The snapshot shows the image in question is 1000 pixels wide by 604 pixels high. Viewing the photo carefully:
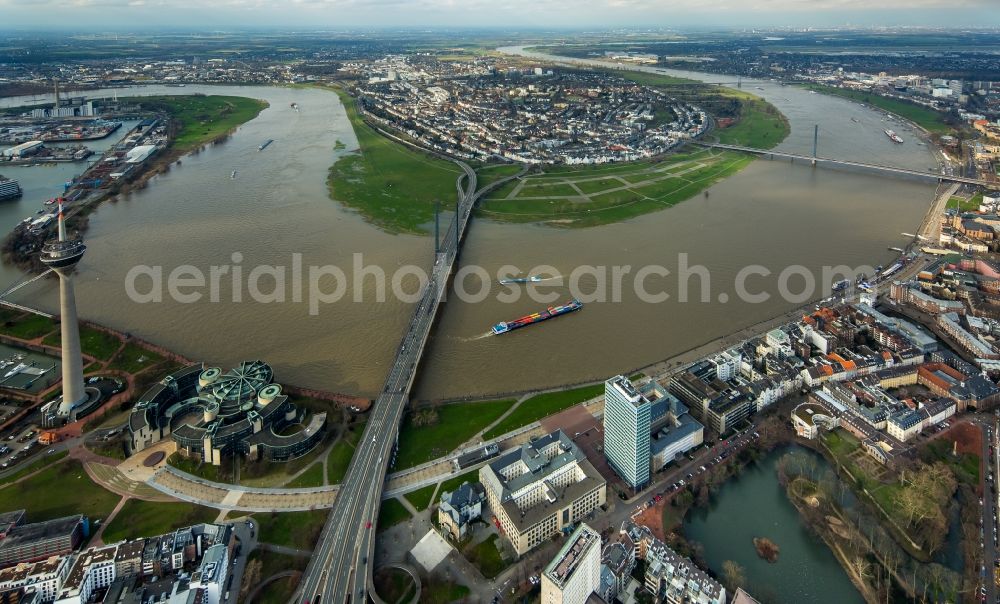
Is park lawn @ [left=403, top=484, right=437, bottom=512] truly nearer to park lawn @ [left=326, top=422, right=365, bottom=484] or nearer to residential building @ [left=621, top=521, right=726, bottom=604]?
park lawn @ [left=326, top=422, right=365, bottom=484]

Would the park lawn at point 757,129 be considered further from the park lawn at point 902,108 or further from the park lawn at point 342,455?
the park lawn at point 342,455

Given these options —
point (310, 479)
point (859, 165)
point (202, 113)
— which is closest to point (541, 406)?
point (310, 479)

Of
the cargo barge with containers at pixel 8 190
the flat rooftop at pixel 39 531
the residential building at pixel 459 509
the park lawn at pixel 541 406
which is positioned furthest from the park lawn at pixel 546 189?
the cargo barge with containers at pixel 8 190

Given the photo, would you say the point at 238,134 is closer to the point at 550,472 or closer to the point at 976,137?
the point at 550,472

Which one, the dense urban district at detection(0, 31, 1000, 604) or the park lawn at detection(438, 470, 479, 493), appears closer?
the dense urban district at detection(0, 31, 1000, 604)

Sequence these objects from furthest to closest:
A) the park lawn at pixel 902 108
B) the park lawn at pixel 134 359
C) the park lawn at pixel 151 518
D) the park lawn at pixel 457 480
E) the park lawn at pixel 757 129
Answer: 1. the park lawn at pixel 902 108
2. the park lawn at pixel 757 129
3. the park lawn at pixel 134 359
4. the park lawn at pixel 457 480
5. the park lawn at pixel 151 518

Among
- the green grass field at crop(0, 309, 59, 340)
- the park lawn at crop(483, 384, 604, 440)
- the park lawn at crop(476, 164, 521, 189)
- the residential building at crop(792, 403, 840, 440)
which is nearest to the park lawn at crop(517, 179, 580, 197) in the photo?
the park lawn at crop(476, 164, 521, 189)

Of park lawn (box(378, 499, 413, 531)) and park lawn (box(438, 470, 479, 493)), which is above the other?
park lawn (box(438, 470, 479, 493))
